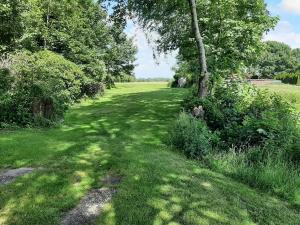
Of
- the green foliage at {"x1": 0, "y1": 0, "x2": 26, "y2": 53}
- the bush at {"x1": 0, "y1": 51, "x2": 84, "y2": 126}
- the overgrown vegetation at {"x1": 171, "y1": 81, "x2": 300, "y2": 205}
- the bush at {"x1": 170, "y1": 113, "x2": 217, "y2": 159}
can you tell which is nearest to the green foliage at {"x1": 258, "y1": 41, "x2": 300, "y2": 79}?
the green foliage at {"x1": 0, "y1": 0, "x2": 26, "y2": 53}

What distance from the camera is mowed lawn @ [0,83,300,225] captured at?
5.28 meters

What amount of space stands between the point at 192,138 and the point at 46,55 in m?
10.4

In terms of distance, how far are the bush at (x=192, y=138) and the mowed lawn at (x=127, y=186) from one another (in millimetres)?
310

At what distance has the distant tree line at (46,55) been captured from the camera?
12.2 metres

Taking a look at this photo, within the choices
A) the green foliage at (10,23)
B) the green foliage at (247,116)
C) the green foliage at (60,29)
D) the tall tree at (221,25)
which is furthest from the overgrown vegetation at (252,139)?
the green foliage at (10,23)

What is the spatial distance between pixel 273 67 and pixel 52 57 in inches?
3381

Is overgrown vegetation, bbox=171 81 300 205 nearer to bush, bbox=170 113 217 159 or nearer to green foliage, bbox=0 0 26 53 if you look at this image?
bush, bbox=170 113 217 159

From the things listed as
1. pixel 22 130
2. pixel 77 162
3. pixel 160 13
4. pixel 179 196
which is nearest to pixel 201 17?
pixel 160 13

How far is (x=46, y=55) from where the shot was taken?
1669cm

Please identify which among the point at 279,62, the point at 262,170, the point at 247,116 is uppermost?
the point at 279,62

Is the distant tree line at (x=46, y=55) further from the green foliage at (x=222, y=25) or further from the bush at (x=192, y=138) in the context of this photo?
the bush at (x=192, y=138)

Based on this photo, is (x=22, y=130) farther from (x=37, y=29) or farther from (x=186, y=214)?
(x=37, y=29)

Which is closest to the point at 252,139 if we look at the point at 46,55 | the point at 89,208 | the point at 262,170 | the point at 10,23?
the point at 262,170

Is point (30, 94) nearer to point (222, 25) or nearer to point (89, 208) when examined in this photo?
point (89, 208)
